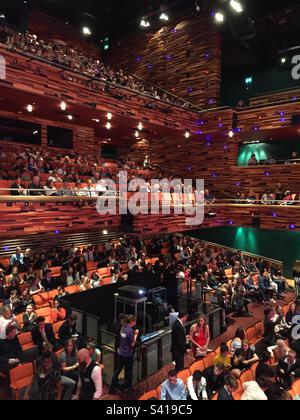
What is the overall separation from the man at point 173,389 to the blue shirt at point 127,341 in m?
1.15

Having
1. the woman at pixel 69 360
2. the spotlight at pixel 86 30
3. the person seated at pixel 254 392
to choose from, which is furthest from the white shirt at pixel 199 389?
→ the spotlight at pixel 86 30

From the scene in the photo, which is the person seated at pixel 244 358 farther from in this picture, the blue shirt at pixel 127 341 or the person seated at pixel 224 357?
the blue shirt at pixel 127 341

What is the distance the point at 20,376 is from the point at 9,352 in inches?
15.9

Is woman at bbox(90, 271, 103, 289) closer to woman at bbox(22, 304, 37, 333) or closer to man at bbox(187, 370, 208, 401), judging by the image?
woman at bbox(22, 304, 37, 333)

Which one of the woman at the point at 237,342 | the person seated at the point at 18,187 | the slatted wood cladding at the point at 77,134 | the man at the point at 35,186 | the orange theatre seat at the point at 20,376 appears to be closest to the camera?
the orange theatre seat at the point at 20,376

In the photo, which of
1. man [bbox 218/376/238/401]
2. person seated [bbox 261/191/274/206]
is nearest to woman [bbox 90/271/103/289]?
man [bbox 218/376/238/401]

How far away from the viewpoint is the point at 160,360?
6.09m

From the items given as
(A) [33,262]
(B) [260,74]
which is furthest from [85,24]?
(A) [33,262]

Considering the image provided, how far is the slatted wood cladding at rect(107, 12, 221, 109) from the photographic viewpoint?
15594 millimetres

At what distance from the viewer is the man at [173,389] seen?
13.4 feet

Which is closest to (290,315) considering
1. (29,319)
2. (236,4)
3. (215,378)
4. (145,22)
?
(215,378)

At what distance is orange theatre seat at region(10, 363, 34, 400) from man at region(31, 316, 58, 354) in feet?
2.37

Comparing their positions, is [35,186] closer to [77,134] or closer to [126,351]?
[126,351]

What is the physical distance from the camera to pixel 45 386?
151 inches
